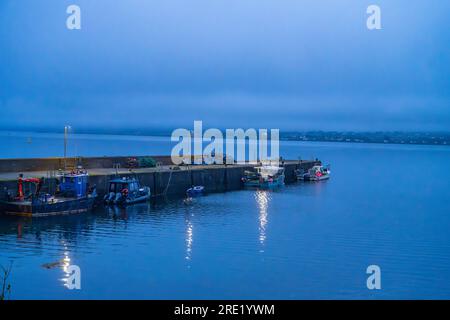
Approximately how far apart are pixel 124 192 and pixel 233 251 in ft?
51.5

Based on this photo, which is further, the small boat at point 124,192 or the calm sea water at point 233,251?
the small boat at point 124,192

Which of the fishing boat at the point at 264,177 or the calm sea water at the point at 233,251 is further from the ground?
the fishing boat at the point at 264,177

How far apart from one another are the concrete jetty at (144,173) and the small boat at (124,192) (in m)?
0.67

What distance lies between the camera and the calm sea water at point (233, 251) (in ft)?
64.1

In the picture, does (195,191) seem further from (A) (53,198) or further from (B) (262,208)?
(A) (53,198)

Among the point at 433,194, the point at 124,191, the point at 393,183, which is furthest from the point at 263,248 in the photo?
the point at 393,183

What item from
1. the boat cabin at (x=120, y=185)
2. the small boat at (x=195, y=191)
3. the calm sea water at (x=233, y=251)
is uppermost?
the boat cabin at (x=120, y=185)

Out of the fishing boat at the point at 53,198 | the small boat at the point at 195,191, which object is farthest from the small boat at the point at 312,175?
the fishing boat at the point at 53,198

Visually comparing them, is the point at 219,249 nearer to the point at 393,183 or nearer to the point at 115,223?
the point at 115,223

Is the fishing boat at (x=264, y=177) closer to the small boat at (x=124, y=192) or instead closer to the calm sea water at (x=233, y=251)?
the calm sea water at (x=233, y=251)

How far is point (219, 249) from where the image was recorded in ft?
85.4

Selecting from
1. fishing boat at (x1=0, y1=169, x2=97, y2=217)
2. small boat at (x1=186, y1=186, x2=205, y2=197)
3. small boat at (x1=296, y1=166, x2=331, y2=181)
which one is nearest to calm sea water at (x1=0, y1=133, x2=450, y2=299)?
fishing boat at (x1=0, y1=169, x2=97, y2=217)

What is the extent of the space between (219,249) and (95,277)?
23.0ft
